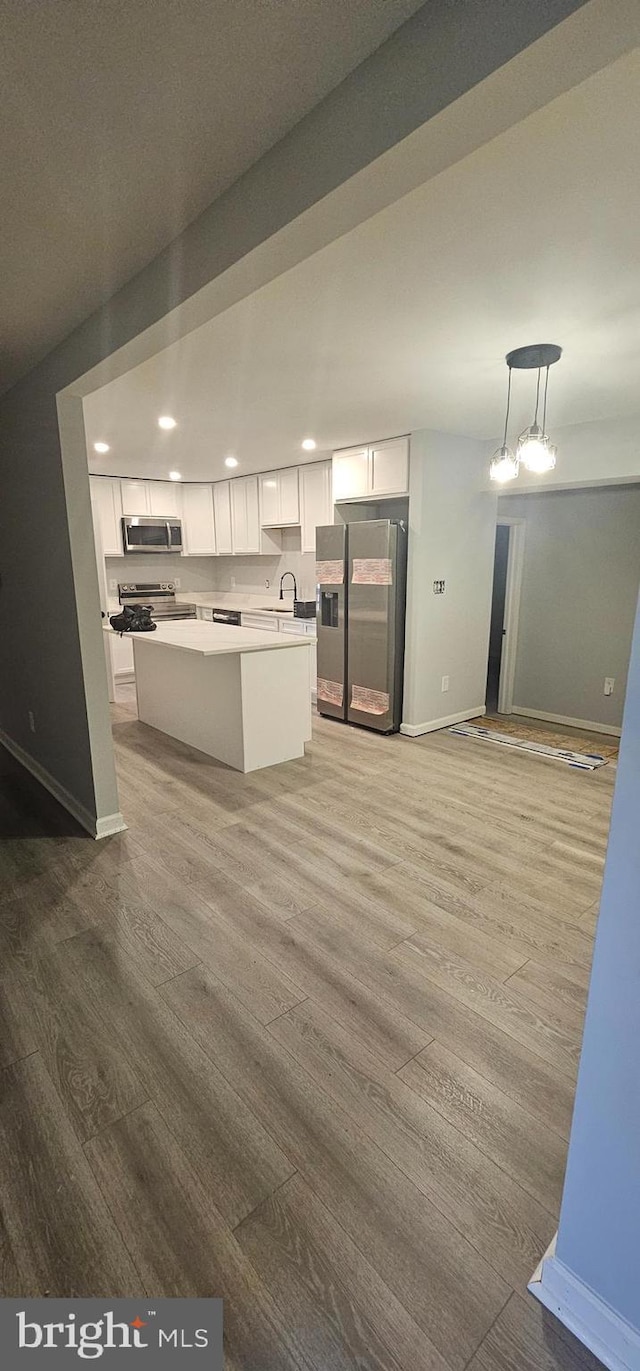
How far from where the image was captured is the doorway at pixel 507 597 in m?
5.29

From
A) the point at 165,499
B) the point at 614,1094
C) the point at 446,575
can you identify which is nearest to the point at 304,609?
the point at 446,575

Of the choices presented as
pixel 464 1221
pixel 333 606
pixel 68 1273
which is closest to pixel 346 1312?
pixel 464 1221

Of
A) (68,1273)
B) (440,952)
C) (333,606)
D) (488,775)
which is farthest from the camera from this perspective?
A: (333,606)

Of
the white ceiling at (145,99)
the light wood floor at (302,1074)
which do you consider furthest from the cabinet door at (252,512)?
the white ceiling at (145,99)

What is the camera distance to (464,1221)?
1239mm

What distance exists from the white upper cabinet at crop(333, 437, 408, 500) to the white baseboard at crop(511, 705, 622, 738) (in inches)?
99.1

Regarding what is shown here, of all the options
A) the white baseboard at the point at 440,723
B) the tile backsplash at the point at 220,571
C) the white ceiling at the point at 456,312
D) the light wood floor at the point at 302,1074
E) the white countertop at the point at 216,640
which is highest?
the white ceiling at the point at 456,312

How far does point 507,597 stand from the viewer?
5.42m

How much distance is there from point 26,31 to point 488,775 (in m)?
3.78

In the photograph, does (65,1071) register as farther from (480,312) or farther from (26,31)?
(480,312)

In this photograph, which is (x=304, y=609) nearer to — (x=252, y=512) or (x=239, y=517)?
(x=252, y=512)

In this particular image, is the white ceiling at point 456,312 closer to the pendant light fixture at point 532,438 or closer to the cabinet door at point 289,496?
the pendant light fixture at point 532,438

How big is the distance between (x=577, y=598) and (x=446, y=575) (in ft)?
4.46

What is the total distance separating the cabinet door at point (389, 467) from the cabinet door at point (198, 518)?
3.00 m
